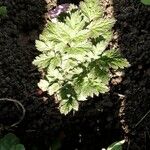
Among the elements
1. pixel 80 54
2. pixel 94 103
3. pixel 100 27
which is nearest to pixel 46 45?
pixel 80 54

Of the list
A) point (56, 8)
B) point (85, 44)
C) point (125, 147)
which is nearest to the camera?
point (85, 44)

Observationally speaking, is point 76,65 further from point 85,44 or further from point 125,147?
point 125,147

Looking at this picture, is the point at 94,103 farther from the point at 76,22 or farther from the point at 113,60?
the point at 76,22

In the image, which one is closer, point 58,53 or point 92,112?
point 58,53

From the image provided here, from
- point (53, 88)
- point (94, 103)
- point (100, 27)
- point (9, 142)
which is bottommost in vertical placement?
point (9, 142)

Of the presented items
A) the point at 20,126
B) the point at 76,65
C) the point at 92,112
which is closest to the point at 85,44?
the point at 76,65

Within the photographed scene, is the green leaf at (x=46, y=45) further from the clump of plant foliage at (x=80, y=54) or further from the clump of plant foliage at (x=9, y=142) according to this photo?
the clump of plant foliage at (x=9, y=142)

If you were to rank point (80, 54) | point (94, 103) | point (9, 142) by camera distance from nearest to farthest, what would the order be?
1. point (80, 54)
2. point (9, 142)
3. point (94, 103)
